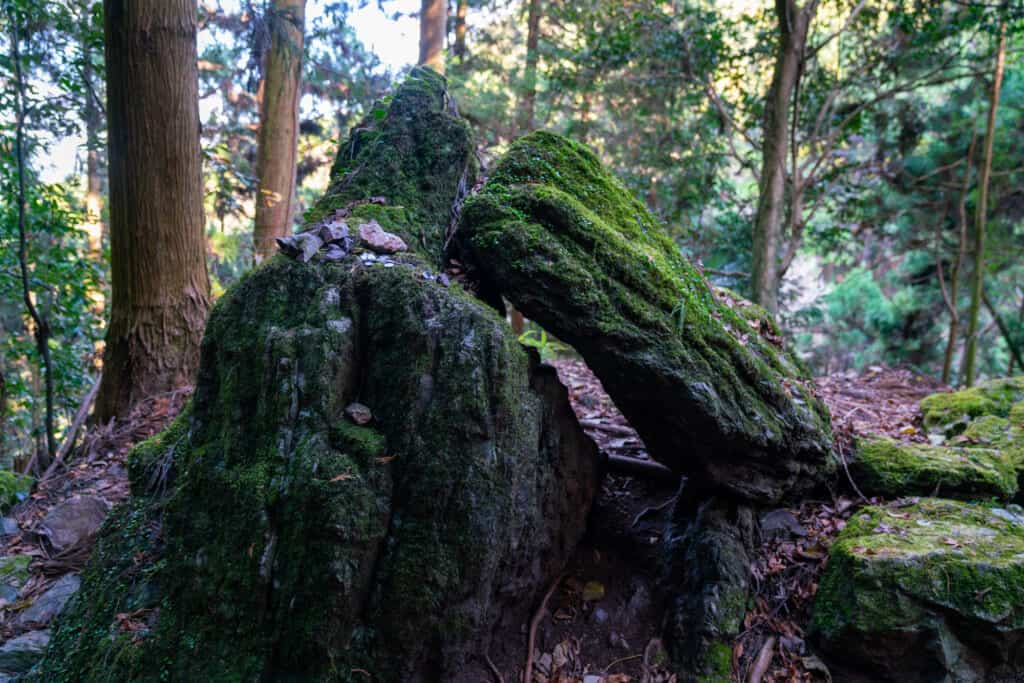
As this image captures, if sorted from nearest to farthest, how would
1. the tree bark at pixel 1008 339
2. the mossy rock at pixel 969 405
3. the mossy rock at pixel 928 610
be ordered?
the mossy rock at pixel 928 610, the mossy rock at pixel 969 405, the tree bark at pixel 1008 339

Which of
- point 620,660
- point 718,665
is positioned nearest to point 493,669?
point 620,660

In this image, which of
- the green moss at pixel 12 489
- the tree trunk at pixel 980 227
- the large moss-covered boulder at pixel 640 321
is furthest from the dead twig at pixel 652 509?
the tree trunk at pixel 980 227

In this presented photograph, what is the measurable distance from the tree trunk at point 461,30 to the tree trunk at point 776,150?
20.7ft

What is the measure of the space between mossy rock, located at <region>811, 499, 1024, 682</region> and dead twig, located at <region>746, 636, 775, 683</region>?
10.3 inches

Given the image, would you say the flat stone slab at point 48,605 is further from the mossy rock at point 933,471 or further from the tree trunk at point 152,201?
the mossy rock at point 933,471

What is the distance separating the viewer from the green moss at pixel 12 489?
14.0ft

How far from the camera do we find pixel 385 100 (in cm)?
445

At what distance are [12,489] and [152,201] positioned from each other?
246 cm

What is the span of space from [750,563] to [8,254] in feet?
24.8

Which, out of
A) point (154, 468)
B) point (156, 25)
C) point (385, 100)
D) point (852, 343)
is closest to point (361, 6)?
point (156, 25)

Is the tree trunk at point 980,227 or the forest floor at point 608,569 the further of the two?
the tree trunk at point 980,227

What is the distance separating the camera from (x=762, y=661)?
11.0 ft

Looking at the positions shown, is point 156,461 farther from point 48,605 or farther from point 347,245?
point 347,245

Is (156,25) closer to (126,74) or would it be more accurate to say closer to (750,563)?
(126,74)
